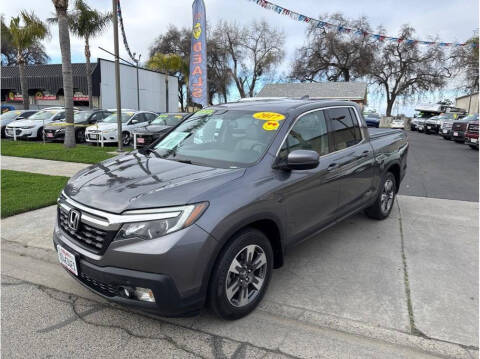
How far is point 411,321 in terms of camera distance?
291 cm

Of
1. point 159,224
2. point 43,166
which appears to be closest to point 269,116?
point 159,224

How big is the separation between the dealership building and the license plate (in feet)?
90.9

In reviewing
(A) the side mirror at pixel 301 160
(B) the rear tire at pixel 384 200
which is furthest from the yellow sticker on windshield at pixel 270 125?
(B) the rear tire at pixel 384 200

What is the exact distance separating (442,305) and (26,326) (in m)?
3.44

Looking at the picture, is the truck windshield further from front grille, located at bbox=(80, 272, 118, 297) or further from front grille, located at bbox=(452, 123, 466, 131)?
front grille, located at bbox=(452, 123, 466, 131)

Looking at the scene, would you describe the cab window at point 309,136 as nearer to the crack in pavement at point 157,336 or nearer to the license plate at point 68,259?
the crack in pavement at point 157,336

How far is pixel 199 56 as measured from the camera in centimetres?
1134

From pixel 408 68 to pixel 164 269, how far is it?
51681mm

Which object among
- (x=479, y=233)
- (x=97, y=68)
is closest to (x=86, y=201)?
(x=479, y=233)

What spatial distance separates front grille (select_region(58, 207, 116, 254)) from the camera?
2.46 meters

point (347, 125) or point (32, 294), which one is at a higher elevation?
point (347, 125)

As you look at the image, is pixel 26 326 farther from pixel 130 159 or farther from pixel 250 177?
pixel 250 177

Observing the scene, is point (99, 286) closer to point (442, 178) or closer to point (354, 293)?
point (354, 293)

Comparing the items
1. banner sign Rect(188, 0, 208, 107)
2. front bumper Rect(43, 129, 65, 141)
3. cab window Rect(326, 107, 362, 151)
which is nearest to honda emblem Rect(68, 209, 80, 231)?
cab window Rect(326, 107, 362, 151)
